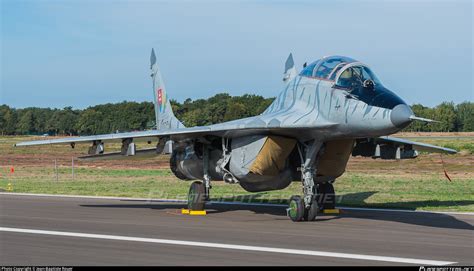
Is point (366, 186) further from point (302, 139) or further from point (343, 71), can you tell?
point (343, 71)

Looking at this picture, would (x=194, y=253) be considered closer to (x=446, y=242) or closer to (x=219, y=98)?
(x=446, y=242)

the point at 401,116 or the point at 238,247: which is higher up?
the point at 401,116

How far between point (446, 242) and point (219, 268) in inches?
192

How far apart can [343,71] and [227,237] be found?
4454 mm

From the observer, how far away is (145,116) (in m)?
83.1

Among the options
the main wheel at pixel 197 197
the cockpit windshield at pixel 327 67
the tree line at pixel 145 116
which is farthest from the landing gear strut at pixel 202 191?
the tree line at pixel 145 116

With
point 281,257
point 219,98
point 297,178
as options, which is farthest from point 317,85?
point 219,98

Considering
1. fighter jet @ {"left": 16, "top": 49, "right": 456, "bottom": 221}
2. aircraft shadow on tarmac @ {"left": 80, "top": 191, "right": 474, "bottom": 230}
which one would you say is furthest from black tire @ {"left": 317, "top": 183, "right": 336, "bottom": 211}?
aircraft shadow on tarmac @ {"left": 80, "top": 191, "right": 474, "bottom": 230}

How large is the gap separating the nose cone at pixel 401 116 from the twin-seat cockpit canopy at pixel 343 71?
1.33m

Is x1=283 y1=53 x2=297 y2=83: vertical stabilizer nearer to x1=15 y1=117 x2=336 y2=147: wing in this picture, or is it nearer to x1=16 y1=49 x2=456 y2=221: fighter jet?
x1=16 y1=49 x2=456 y2=221: fighter jet

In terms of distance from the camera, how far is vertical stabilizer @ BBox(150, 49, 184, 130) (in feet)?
77.2

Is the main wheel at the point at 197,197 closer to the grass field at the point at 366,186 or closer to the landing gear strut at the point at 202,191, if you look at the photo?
the landing gear strut at the point at 202,191

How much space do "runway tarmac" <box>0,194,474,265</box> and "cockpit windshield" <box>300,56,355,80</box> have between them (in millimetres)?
3295

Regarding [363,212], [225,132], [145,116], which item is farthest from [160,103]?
[145,116]
